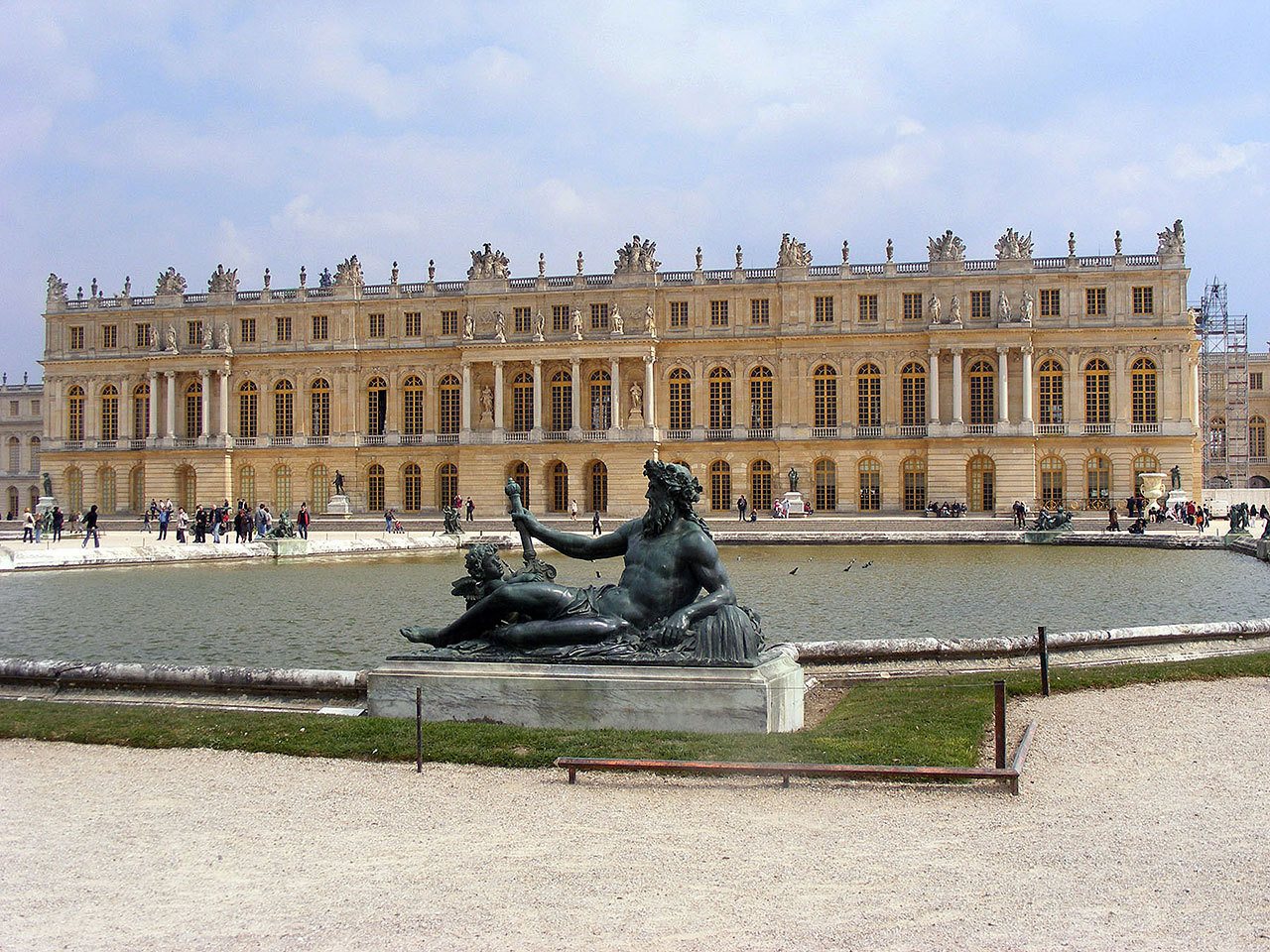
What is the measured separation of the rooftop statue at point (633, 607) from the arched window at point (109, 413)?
60504 millimetres

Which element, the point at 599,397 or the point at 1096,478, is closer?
the point at 1096,478

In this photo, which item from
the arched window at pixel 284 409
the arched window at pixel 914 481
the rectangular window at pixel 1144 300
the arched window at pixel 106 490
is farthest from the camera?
the arched window at pixel 106 490

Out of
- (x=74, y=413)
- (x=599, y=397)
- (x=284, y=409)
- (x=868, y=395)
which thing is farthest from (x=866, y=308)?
(x=74, y=413)

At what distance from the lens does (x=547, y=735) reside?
27.6 ft

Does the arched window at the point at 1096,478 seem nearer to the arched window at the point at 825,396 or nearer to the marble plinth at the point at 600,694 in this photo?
the arched window at the point at 825,396

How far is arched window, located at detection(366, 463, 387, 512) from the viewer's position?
61.0 metres

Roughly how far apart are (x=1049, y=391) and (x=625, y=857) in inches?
2100

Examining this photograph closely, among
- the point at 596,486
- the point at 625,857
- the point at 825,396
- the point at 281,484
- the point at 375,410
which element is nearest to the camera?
the point at 625,857

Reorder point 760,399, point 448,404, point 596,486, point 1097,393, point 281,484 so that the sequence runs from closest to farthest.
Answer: point 1097,393 < point 760,399 < point 596,486 < point 448,404 < point 281,484

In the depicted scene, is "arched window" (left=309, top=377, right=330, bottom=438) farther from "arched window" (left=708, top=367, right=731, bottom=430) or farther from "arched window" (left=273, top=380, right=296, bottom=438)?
"arched window" (left=708, top=367, right=731, bottom=430)

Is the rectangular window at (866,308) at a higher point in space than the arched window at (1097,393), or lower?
higher

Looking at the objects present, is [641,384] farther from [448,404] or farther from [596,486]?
[448,404]

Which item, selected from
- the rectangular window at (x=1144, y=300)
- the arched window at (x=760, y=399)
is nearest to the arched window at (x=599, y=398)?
the arched window at (x=760, y=399)

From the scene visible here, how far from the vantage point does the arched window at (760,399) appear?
57438 millimetres
